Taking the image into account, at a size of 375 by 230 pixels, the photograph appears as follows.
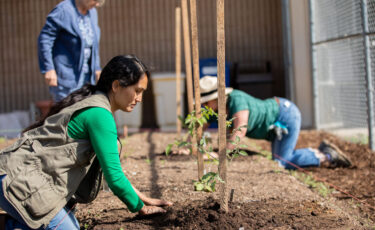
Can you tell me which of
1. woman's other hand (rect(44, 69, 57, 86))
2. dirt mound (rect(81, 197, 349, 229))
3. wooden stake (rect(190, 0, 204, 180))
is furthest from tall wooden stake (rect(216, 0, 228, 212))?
woman's other hand (rect(44, 69, 57, 86))

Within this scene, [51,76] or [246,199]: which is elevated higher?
[51,76]

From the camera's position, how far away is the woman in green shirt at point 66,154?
7.64ft

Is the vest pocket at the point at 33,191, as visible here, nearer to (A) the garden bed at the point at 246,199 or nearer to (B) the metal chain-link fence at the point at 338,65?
(A) the garden bed at the point at 246,199

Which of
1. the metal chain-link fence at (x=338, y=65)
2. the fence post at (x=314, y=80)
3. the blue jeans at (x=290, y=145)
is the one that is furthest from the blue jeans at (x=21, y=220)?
the fence post at (x=314, y=80)

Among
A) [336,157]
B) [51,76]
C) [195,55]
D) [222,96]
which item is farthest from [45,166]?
[336,157]

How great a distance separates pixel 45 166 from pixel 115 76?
622 millimetres

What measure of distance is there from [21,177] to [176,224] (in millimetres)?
977

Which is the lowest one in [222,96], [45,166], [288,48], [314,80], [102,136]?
[45,166]

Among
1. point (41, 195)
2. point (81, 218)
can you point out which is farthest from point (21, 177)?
point (81, 218)

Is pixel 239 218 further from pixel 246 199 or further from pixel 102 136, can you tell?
pixel 102 136

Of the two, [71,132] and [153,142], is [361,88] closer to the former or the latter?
[153,142]

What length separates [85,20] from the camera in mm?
4645

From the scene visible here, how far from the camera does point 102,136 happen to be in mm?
2404

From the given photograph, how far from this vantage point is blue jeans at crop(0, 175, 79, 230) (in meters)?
2.36
